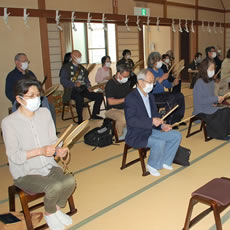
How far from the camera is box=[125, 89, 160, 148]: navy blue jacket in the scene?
3295mm

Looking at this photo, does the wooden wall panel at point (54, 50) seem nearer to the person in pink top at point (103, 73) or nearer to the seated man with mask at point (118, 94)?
the person in pink top at point (103, 73)

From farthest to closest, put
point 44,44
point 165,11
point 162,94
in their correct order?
point 165,11
point 44,44
point 162,94

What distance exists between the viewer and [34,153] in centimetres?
230

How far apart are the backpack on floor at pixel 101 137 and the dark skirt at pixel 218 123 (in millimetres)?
1369

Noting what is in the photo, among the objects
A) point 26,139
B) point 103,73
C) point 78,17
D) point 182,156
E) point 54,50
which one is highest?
point 78,17

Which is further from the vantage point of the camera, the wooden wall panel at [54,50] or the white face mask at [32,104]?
the wooden wall panel at [54,50]

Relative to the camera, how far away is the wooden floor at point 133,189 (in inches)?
100

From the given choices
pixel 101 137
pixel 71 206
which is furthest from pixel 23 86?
pixel 101 137

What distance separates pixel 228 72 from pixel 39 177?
580cm

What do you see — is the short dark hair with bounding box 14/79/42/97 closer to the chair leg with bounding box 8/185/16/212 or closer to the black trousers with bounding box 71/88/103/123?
the chair leg with bounding box 8/185/16/212

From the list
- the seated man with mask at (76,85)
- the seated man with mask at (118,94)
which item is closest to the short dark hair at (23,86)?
the seated man with mask at (118,94)

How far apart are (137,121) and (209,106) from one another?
1720 mm

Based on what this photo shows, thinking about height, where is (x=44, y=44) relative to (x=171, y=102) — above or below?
above

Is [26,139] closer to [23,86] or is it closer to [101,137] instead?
[23,86]
